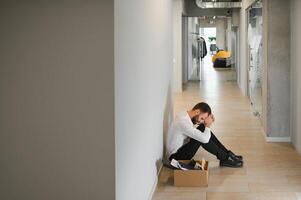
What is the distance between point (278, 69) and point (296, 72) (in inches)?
19.2

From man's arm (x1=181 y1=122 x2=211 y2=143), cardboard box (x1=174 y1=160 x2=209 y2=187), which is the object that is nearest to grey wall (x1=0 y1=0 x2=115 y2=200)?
cardboard box (x1=174 y1=160 x2=209 y2=187)

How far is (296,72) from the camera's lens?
23.2 feet

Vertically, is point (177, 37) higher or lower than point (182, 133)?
higher

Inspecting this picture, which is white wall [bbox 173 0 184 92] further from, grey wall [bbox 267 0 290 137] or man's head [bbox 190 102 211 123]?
man's head [bbox 190 102 211 123]

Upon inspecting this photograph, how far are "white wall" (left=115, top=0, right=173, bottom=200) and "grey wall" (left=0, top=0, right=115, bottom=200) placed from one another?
0.10m

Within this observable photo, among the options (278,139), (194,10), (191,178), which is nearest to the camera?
(191,178)

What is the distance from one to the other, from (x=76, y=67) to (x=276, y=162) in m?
3.97

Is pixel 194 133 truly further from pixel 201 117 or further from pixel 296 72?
pixel 296 72

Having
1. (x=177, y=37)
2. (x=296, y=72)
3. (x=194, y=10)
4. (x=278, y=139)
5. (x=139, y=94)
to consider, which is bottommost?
(x=278, y=139)

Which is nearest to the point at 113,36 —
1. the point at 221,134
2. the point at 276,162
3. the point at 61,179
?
the point at 61,179

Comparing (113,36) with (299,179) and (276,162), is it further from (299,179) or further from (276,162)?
(276,162)

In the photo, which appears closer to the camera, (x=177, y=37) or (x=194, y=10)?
(x=177, y=37)

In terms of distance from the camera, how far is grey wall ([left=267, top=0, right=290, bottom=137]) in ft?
24.3

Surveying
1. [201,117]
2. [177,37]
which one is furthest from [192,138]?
[177,37]
